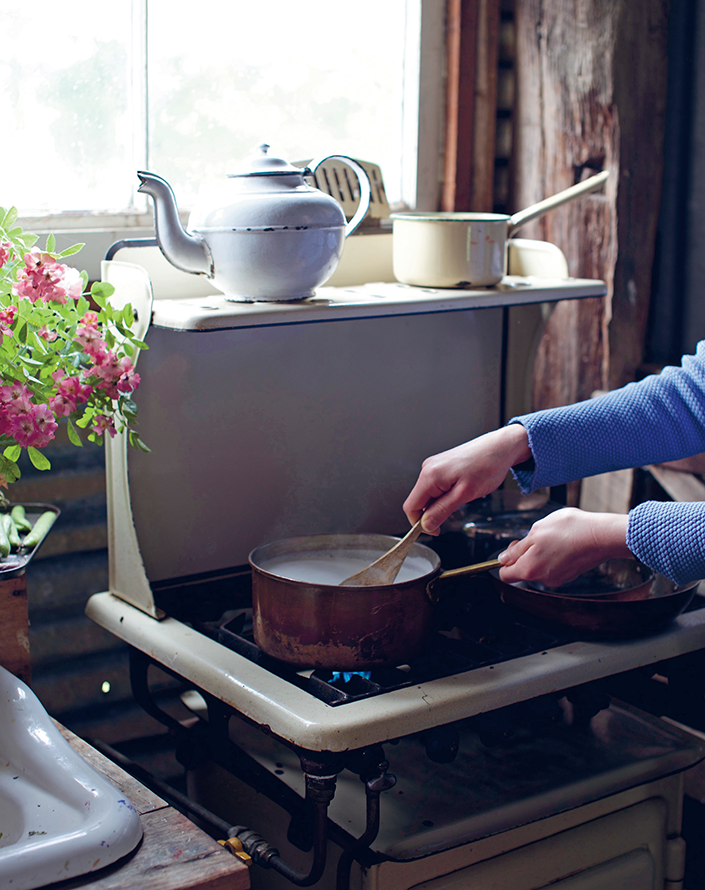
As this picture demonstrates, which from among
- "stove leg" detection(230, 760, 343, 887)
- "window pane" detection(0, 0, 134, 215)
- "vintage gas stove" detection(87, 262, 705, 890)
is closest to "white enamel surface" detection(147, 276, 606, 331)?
"vintage gas stove" detection(87, 262, 705, 890)

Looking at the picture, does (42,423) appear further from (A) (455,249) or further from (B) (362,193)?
(A) (455,249)

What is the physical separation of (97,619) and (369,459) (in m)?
0.58

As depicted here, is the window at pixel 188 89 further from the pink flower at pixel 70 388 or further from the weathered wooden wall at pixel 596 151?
the pink flower at pixel 70 388

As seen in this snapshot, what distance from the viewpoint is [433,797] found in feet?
4.21

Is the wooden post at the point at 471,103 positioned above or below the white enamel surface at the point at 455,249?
above

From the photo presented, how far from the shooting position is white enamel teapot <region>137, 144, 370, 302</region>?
1.27 metres

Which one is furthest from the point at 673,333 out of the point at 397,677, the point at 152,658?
the point at 152,658

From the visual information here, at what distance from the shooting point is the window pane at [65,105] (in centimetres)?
159

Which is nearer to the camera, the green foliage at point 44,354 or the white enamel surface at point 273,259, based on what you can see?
the green foliage at point 44,354

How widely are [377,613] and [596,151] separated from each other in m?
1.27

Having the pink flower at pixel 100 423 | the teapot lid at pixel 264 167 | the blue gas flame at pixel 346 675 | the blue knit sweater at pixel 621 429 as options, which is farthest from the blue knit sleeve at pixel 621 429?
the pink flower at pixel 100 423

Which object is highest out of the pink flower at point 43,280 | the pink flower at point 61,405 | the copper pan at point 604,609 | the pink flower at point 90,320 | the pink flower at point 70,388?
the pink flower at point 43,280

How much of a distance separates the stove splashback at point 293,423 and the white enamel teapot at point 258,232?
0.17 meters

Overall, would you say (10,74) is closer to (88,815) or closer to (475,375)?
(475,375)
